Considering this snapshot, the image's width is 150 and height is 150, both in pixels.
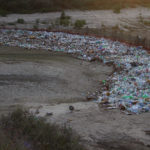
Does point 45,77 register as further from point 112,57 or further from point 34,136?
point 34,136

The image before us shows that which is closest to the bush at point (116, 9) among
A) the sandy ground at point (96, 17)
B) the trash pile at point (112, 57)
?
the sandy ground at point (96, 17)

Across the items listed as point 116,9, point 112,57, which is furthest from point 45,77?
point 116,9

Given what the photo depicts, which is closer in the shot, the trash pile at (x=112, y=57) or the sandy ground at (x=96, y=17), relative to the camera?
the trash pile at (x=112, y=57)

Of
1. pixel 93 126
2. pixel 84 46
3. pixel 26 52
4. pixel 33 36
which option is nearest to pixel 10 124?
pixel 93 126

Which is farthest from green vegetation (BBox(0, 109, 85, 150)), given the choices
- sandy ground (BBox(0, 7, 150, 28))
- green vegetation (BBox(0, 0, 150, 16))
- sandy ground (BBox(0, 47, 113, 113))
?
green vegetation (BBox(0, 0, 150, 16))

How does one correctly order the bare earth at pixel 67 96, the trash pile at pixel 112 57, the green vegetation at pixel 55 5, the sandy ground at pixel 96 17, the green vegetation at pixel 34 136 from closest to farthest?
the green vegetation at pixel 34 136
the bare earth at pixel 67 96
the trash pile at pixel 112 57
the sandy ground at pixel 96 17
the green vegetation at pixel 55 5

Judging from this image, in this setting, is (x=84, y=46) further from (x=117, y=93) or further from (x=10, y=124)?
(x=10, y=124)

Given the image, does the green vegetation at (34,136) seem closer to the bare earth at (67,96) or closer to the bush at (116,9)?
the bare earth at (67,96)
